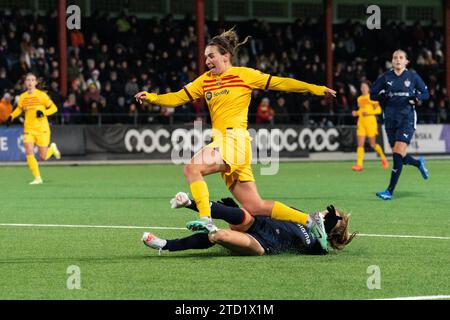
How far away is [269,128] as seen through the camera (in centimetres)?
3412

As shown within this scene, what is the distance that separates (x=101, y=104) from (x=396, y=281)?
25294mm

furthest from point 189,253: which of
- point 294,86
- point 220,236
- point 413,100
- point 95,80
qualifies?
point 95,80

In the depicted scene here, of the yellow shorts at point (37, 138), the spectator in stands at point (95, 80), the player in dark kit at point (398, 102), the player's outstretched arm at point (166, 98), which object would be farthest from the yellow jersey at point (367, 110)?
the player's outstretched arm at point (166, 98)

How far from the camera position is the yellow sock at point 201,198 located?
377 inches

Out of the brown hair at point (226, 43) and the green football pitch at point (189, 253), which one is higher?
the brown hair at point (226, 43)

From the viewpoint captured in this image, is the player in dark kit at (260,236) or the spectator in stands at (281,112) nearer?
the player in dark kit at (260,236)

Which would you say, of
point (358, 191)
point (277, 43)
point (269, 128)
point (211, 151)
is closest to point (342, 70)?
point (277, 43)

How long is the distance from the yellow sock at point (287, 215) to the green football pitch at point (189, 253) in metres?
0.36

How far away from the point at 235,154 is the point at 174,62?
84.9ft

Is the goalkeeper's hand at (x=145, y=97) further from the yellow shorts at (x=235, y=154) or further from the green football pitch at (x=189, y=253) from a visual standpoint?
the green football pitch at (x=189, y=253)

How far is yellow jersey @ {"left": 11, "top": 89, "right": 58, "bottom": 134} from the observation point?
2206 centimetres

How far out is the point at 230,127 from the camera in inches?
407

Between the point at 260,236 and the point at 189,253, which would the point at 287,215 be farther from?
the point at 189,253

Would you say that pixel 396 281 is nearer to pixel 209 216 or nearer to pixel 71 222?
pixel 209 216
